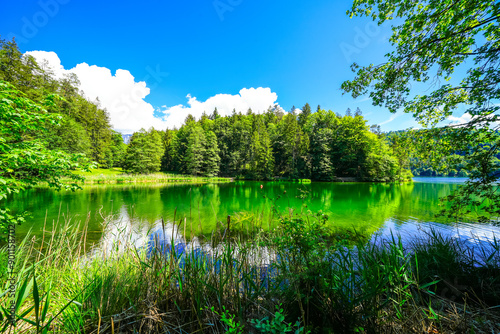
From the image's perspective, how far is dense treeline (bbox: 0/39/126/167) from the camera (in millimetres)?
21270

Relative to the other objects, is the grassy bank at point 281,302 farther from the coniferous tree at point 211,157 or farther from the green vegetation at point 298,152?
the coniferous tree at point 211,157

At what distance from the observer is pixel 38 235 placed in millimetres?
6309

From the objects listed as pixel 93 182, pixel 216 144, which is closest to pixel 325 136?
pixel 216 144

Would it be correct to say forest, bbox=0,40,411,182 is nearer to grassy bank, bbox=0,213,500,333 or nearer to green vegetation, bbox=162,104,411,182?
green vegetation, bbox=162,104,411,182

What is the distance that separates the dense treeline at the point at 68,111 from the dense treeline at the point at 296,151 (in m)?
7.82

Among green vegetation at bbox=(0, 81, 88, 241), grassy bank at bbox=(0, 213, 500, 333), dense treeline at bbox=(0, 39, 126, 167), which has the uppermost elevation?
dense treeline at bbox=(0, 39, 126, 167)

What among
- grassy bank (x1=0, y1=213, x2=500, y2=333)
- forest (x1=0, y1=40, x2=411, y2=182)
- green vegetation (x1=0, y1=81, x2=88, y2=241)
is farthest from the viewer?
forest (x1=0, y1=40, x2=411, y2=182)

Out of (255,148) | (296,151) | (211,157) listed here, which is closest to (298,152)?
(296,151)

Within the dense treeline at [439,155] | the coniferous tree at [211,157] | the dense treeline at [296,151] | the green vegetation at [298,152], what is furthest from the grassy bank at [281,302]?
the coniferous tree at [211,157]

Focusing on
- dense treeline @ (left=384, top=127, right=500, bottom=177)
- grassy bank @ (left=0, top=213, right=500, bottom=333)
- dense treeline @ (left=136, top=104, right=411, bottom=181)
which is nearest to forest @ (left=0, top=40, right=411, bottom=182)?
dense treeline @ (left=136, top=104, right=411, bottom=181)

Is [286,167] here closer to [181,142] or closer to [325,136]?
[325,136]

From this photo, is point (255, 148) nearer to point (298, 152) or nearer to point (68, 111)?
point (298, 152)

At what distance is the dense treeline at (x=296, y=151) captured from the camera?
1433 inches

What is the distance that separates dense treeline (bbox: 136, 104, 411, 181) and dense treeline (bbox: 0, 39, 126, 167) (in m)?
7.82
